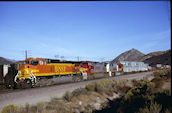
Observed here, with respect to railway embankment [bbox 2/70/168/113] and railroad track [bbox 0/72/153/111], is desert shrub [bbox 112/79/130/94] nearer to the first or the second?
railway embankment [bbox 2/70/168/113]

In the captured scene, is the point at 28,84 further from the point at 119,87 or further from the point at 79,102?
the point at 119,87

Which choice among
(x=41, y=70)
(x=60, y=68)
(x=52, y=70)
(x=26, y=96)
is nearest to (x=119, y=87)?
(x=60, y=68)

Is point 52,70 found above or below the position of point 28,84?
above

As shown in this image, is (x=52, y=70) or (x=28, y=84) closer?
(x=28, y=84)

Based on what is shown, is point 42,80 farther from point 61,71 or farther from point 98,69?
point 98,69

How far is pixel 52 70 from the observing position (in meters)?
18.7

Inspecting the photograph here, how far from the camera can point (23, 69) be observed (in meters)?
15.4

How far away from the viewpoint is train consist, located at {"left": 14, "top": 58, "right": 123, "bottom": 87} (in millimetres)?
15461

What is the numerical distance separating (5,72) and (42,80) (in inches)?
181

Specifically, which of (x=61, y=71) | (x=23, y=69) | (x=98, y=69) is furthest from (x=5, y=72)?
(x=98, y=69)

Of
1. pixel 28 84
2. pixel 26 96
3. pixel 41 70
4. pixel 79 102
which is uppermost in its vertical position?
pixel 41 70

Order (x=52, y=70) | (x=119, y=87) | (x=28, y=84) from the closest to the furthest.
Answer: (x=28, y=84) → (x=119, y=87) → (x=52, y=70)

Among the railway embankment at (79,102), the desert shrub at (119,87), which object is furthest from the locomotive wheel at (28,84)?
the desert shrub at (119,87)

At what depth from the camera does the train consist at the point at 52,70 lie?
50.7 ft
